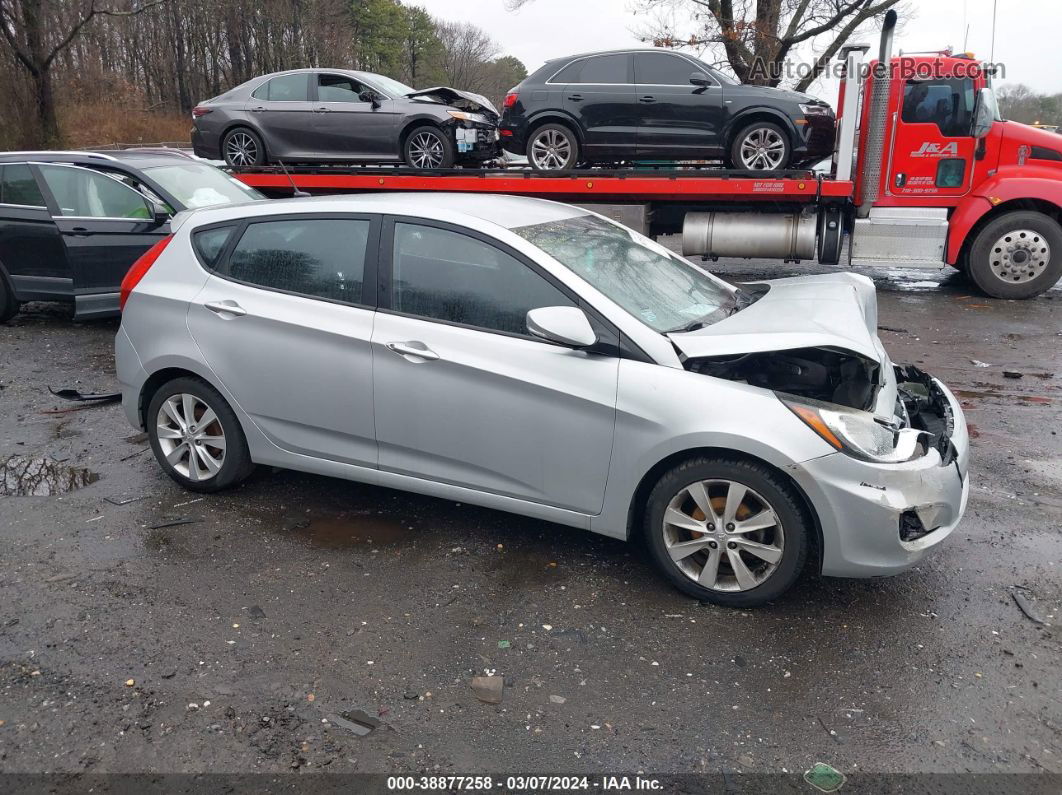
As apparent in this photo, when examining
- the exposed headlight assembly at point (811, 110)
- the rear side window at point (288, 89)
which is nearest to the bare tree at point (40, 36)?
the rear side window at point (288, 89)

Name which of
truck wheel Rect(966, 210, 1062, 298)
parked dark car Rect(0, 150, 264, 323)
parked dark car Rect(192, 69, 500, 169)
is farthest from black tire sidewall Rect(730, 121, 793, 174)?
parked dark car Rect(0, 150, 264, 323)

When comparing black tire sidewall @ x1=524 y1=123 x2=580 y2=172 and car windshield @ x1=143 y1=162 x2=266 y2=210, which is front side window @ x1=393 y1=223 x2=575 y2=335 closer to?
car windshield @ x1=143 y1=162 x2=266 y2=210

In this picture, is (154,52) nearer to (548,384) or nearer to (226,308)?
(226,308)

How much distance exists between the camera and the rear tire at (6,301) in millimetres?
8906

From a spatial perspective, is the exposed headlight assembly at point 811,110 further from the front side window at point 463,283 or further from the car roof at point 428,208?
the front side window at point 463,283

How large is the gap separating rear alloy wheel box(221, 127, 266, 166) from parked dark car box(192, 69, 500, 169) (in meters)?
0.01

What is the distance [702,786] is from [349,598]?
5.64 ft

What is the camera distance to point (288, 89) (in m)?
11.6

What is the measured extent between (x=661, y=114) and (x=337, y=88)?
14.1ft

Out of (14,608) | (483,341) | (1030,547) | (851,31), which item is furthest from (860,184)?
(851,31)

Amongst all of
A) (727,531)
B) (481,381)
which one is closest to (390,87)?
(481,381)

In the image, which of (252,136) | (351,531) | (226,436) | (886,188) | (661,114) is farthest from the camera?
(252,136)

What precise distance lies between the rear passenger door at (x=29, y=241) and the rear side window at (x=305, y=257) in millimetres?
4956

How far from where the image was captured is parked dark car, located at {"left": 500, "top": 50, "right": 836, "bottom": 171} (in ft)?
34.9
